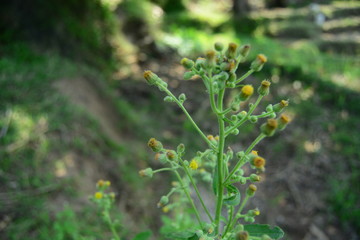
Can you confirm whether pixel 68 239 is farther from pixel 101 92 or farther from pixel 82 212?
pixel 101 92

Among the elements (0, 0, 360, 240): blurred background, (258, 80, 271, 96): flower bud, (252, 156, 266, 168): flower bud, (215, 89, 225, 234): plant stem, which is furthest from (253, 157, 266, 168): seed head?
(0, 0, 360, 240): blurred background

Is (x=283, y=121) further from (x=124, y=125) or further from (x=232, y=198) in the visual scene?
(x=124, y=125)

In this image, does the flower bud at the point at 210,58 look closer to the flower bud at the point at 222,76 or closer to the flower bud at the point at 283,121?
the flower bud at the point at 222,76

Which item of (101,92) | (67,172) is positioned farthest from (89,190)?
(101,92)

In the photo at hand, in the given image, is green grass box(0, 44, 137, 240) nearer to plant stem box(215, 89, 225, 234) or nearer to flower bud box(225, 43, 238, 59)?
plant stem box(215, 89, 225, 234)

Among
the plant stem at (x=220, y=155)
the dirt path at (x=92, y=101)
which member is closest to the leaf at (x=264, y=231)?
the plant stem at (x=220, y=155)

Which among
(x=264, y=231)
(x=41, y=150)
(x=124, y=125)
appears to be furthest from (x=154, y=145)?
(x=124, y=125)
